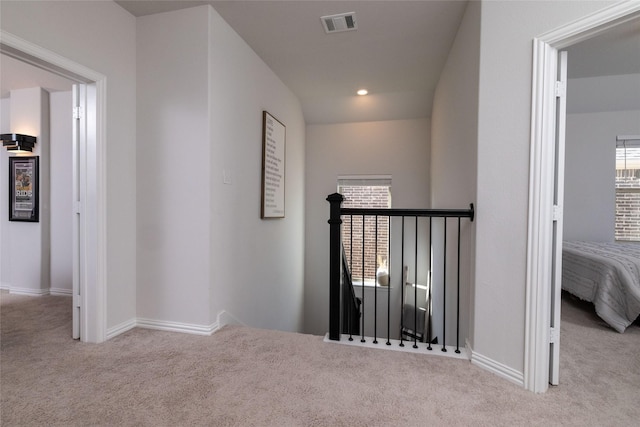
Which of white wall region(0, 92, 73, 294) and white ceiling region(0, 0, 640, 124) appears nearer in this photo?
white ceiling region(0, 0, 640, 124)

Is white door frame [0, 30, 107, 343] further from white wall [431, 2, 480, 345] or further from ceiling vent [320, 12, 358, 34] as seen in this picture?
white wall [431, 2, 480, 345]

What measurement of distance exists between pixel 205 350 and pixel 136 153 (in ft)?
5.13

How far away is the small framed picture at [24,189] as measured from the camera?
130 inches

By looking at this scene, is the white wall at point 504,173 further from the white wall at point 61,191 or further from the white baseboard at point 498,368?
the white wall at point 61,191

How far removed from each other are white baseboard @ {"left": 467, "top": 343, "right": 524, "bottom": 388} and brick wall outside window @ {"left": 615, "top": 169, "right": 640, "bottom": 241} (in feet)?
12.2

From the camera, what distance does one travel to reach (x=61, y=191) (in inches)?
131

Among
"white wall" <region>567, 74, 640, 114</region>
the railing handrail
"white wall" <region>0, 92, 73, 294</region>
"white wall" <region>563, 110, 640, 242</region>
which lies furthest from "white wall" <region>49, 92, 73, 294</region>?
"white wall" <region>563, 110, 640, 242</region>

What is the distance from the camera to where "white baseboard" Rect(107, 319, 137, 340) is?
6.89 ft

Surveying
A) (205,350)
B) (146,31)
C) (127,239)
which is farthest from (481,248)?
(146,31)

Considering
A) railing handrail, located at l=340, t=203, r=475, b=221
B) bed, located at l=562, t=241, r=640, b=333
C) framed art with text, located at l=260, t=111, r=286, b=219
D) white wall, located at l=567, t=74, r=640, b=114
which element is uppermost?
white wall, located at l=567, t=74, r=640, b=114

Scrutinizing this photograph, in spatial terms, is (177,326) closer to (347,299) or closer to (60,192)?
(347,299)

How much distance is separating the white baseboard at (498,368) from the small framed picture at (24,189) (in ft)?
14.6

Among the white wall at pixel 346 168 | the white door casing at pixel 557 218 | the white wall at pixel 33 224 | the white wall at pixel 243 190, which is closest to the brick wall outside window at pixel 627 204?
the white wall at pixel 346 168

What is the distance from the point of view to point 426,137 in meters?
4.44
